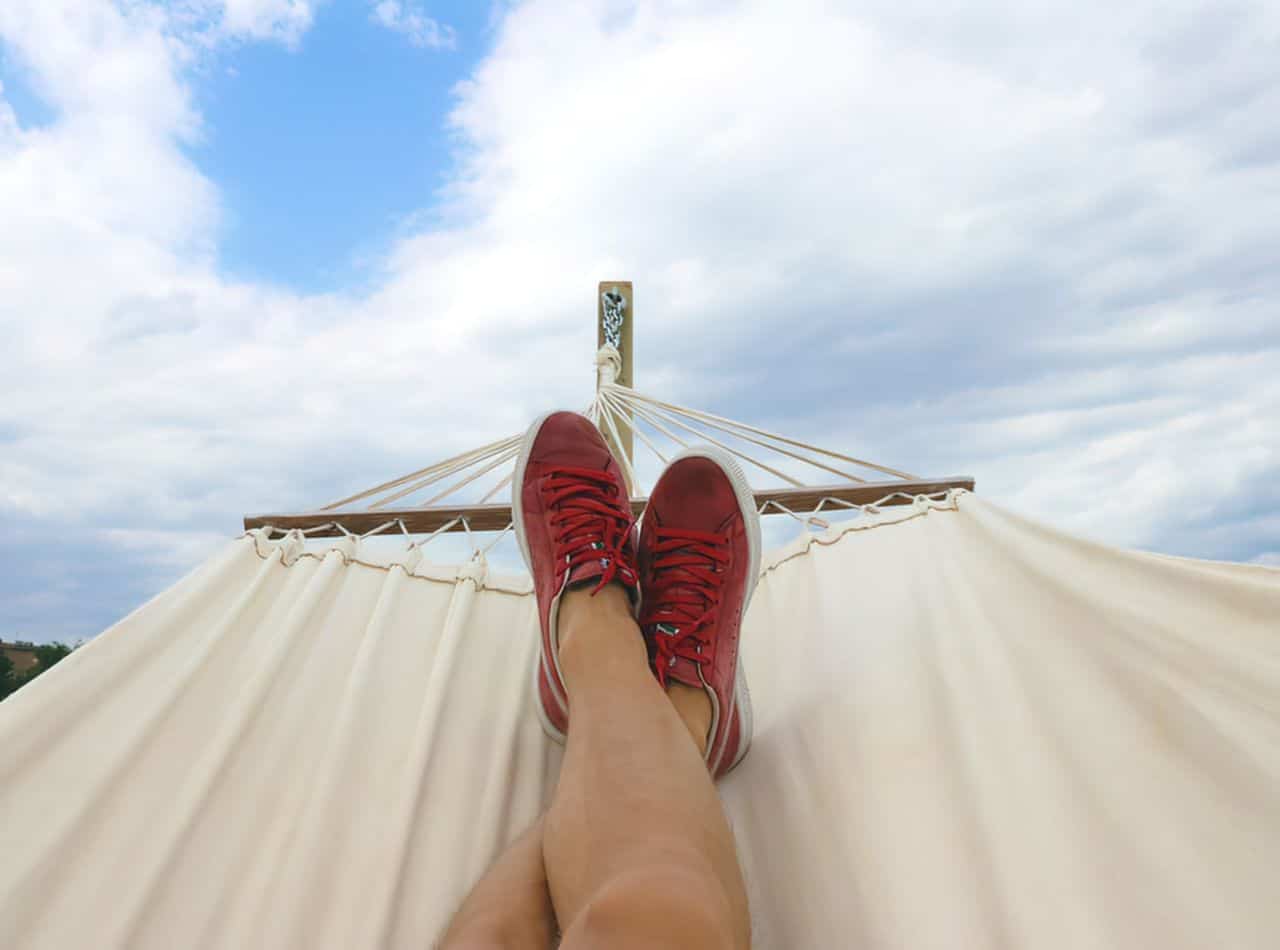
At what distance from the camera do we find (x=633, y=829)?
1.79 ft

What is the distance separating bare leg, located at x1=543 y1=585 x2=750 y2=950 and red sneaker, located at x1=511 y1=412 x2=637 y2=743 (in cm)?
12

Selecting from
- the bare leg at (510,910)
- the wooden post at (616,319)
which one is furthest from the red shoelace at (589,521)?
the wooden post at (616,319)

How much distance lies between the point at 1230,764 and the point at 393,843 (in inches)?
27.4

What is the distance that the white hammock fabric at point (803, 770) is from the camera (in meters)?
0.60

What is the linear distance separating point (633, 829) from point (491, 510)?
3.87 ft

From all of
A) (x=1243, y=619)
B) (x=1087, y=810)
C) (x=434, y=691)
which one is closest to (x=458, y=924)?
(x=434, y=691)

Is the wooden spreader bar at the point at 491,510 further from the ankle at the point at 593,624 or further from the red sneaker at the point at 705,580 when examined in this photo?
the ankle at the point at 593,624

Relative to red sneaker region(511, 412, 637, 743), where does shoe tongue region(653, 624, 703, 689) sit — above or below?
below

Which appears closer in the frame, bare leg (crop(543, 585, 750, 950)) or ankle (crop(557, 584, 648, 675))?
bare leg (crop(543, 585, 750, 950))

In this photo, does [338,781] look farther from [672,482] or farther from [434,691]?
[672,482]

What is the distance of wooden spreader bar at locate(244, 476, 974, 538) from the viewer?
1.62m

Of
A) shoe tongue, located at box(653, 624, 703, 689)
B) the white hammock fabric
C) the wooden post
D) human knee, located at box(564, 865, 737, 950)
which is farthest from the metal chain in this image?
human knee, located at box(564, 865, 737, 950)

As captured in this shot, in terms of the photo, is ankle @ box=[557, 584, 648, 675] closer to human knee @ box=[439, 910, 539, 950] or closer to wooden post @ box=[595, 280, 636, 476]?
human knee @ box=[439, 910, 539, 950]

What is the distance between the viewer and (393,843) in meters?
0.73
